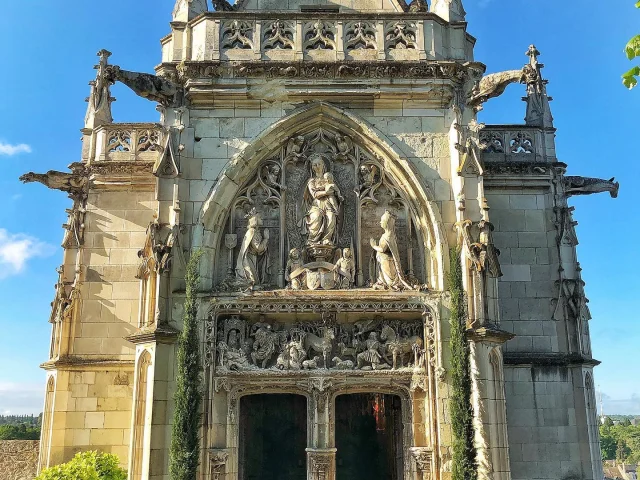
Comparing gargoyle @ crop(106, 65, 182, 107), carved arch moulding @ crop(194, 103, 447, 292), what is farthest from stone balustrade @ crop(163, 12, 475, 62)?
carved arch moulding @ crop(194, 103, 447, 292)

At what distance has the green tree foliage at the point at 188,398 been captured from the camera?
11.1m

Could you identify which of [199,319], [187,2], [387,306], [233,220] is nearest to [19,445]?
[199,319]

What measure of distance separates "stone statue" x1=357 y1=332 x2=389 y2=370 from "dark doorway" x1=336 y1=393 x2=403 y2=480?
157 cm

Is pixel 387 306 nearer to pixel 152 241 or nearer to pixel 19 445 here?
pixel 152 241

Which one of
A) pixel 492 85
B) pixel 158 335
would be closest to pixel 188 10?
pixel 492 85

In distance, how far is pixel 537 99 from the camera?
617 inches

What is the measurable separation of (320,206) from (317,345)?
9.49 ft

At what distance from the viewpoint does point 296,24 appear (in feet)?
44.7

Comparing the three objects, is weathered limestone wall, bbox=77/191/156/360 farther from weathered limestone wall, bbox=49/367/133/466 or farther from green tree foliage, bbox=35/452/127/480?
green tree foliage, bbox=35/452/127/480

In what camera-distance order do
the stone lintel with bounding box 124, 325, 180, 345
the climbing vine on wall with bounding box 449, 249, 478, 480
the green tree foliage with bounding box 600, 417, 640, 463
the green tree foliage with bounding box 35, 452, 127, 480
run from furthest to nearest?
the green tree foliage with bounding box 600, 417, 640, 463 < the stone lintel with bounding box 124, 325, 180, 345 < the green tree foliage with bounding box 35, 452, 127, 480 < the climbing vine on wall with bounding box 449, 249, 478, 480

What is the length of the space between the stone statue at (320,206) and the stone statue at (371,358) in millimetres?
2244

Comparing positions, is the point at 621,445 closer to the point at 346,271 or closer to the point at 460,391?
the point at 460,391

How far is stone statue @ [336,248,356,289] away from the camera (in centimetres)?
1256

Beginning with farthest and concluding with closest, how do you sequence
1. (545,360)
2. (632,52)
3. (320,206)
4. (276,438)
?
(276,438)
(545,360)
(320,206)
(632,52)
